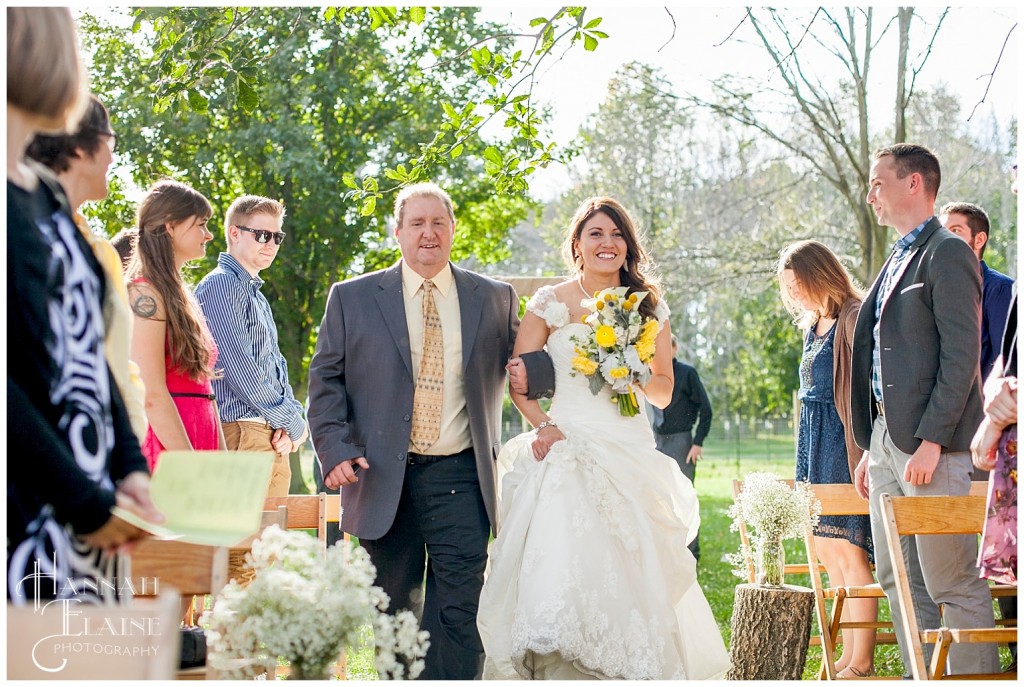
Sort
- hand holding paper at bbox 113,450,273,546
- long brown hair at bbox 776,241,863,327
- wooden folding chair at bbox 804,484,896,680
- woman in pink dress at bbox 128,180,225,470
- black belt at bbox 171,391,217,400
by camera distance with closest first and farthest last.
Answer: hand holding paper at bbox 113,450,273,546
woman in pink dress at bbox 128,180,225,470
black belt at bbox 171,391,217,400
wooden folding chair at bbox 804,484,896,680
long brown hair at bbox 776,241,863,327

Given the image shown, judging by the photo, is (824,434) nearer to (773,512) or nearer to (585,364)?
(773,512)

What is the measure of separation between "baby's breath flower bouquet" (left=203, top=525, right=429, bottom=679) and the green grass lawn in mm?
125

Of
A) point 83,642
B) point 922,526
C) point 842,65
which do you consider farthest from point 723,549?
point 83,642

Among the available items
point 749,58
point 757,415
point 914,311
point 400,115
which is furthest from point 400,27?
point 757,415

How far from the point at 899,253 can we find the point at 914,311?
1.10 feet

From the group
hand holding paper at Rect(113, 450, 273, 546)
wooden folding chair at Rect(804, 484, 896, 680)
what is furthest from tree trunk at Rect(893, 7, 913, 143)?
hand holding paper at Rect(113, 450, 273, 546)

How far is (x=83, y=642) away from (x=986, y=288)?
5068 mm

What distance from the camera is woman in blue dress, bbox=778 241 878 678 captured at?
20.0 feet

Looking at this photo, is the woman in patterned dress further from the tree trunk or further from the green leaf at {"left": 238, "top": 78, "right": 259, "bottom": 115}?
the tree trunk

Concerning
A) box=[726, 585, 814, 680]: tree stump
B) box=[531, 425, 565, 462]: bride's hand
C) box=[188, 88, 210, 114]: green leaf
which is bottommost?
box=[726, 585, 814, 680]: tree stump

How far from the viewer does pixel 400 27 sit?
681 inches

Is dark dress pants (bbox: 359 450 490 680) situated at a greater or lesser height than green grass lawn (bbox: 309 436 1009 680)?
greater

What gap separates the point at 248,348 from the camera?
17.9 ft

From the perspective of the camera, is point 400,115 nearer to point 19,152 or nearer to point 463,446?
point 463,446
